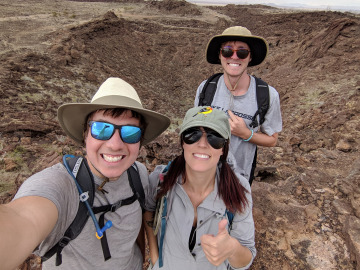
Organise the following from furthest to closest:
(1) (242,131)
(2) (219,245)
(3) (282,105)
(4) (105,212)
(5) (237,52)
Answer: (3) (282,105) < (5) (237,52) < (1) (242,131) < (4) (105,212) < (2) (219,245)

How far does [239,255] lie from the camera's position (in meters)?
1.69

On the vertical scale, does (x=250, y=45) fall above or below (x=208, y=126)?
above

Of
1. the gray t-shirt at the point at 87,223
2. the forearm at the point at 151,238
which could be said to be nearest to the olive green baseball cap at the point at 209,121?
the gray t-shirt at the point at 87,223

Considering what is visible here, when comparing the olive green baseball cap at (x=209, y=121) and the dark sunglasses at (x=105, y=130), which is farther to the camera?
the olive green baseball cap at (x=209, y=121)

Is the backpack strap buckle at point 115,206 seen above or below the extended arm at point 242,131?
below

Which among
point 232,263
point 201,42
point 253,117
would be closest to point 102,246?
point 232,263

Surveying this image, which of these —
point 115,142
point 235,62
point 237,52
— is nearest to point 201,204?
point 115,142

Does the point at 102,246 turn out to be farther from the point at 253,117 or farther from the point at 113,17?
the point at 113,17

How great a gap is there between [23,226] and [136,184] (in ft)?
2.73

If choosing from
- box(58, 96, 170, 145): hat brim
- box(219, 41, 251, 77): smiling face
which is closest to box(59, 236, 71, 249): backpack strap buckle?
box(58, 96, 170, 145): hat brim

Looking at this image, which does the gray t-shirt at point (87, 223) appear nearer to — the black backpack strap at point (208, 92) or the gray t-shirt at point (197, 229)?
the gray t-shirt at point (197, 229)

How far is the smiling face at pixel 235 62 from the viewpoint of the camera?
2.56 metres

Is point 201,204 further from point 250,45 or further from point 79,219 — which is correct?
point 250,45

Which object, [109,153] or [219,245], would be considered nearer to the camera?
[219,245]
